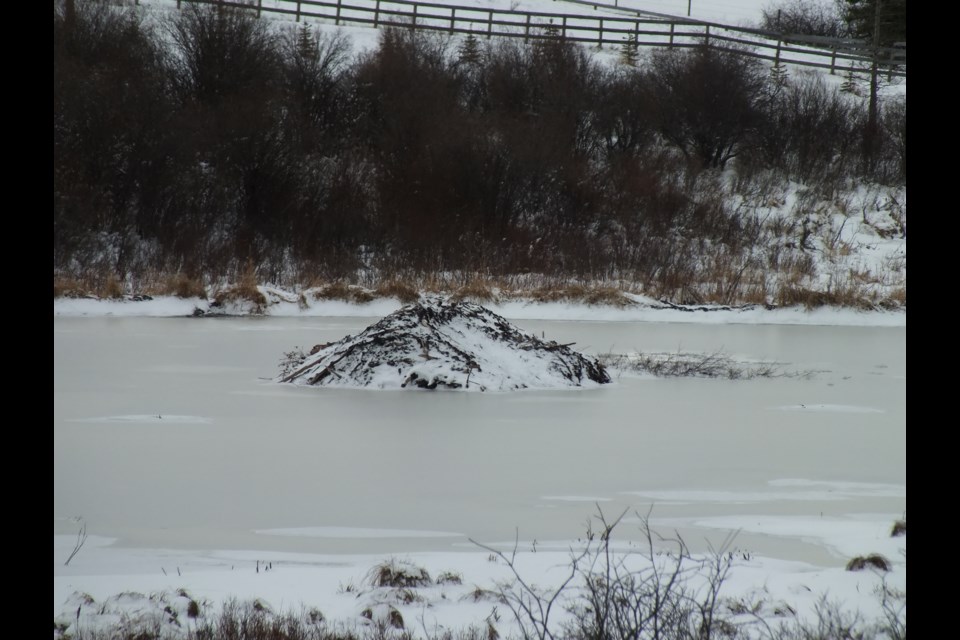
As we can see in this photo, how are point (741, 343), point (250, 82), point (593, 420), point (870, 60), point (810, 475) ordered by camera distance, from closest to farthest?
point (810, 475) → point (593, 420) → point (741, 343) → point (250, 82) → point (870, 60)

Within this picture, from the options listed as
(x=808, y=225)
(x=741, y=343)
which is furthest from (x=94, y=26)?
(x=741, y=343)

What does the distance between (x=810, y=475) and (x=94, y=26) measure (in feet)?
93.4

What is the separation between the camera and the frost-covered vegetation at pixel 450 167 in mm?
21422

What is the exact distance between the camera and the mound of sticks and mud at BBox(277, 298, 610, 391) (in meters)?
8.80

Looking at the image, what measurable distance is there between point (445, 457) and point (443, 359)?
301 centimetres

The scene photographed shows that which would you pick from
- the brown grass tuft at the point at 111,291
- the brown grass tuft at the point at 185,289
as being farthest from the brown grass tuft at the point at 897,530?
the brown grass tuft at the point at 111,291

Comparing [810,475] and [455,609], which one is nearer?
[455,609]

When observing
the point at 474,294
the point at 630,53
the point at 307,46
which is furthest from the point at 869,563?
the point at 630,53

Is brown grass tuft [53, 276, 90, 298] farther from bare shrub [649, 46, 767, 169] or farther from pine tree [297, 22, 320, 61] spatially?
bare shrub [649, 46, 767, 169]

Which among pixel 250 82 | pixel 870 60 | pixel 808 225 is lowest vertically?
pixel 808 225

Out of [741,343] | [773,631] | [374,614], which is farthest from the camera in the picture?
[741,343]

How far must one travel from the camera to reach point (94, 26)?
29219mm
